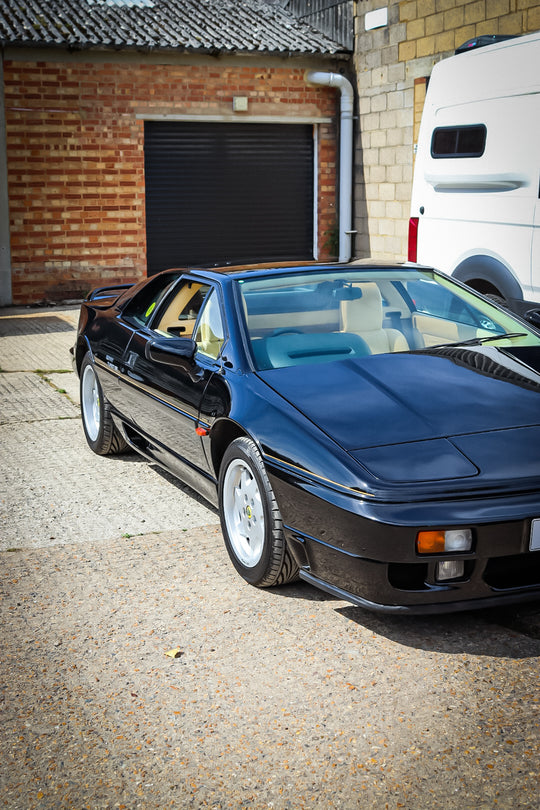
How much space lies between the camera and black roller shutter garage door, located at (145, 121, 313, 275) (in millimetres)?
16344

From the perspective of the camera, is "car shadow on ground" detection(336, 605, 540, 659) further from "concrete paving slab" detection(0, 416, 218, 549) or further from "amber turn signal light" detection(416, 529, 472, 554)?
"concrete paving slab" detection(0, 416, 218, 549)

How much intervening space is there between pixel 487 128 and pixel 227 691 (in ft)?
18.3

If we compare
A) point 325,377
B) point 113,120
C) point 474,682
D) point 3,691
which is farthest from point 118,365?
point 113,120

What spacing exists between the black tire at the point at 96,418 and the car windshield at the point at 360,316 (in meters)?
1.78

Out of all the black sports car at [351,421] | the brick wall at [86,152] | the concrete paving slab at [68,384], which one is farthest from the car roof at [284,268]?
the brick wall at [86,152]

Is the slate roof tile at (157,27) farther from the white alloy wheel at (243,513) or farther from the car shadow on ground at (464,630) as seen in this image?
the car shadow on ground at (464,630)

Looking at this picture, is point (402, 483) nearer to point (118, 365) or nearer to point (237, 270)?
point (237, 270)

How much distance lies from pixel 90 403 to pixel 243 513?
8.86 feet

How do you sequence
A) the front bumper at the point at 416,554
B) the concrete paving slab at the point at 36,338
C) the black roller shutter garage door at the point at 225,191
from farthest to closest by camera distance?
1. the black roller shutter garage door at the point at 225,191
2. the concrete paving slab at the point at 36,338
3. the front bumper at the point at 416,554

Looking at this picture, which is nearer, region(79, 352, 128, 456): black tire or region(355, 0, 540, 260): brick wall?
region(79, 352, 128, 456): black tire

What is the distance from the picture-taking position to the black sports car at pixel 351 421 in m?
3.29

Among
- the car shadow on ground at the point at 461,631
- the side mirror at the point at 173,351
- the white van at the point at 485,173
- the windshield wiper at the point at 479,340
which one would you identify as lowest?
the car shadow on ground at the point at 461,631

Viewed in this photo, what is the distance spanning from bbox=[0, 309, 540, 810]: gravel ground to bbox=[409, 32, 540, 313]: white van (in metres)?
3.55

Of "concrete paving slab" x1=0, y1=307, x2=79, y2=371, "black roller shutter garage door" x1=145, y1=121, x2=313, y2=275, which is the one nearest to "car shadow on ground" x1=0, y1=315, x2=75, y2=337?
"concrete paving slab" x1=0, y1=307, x2=79, y2=371
